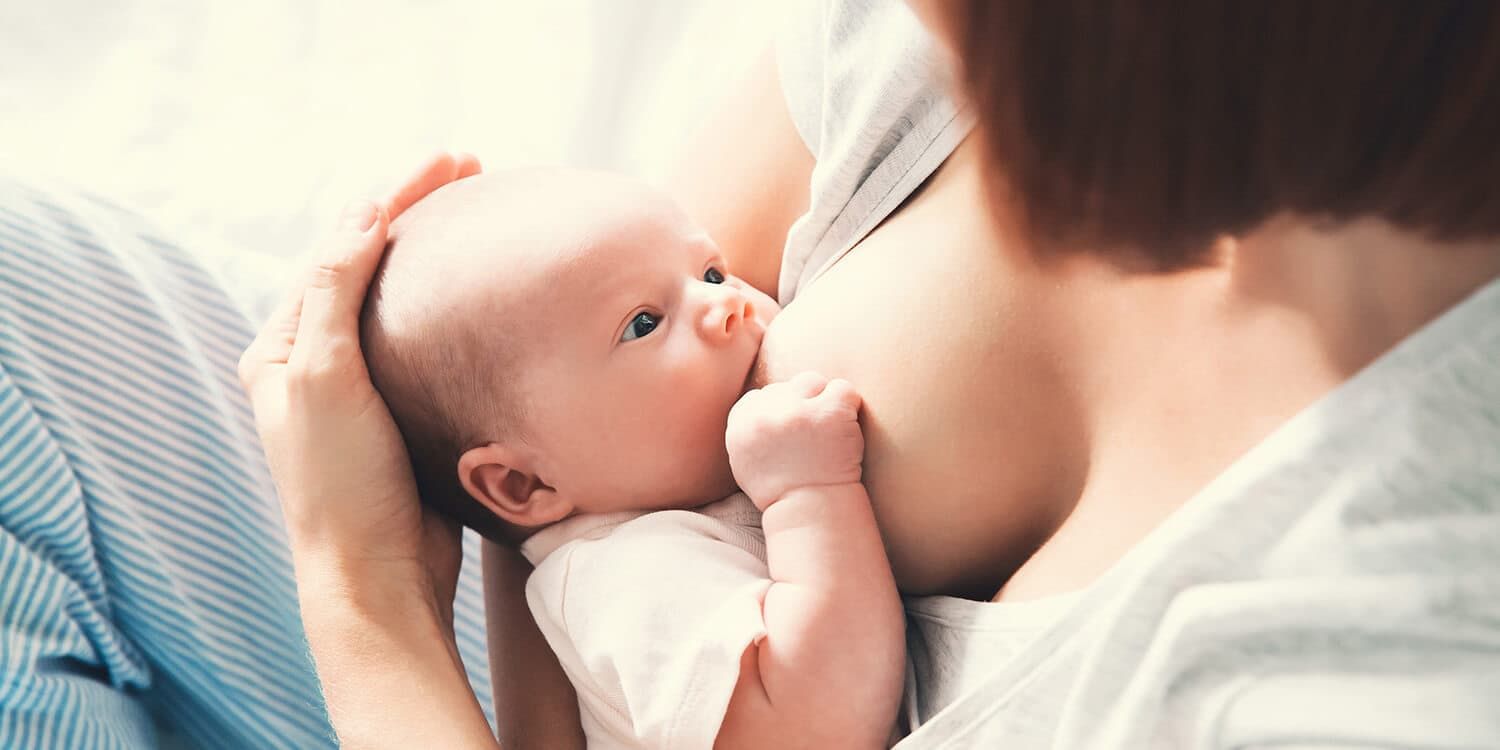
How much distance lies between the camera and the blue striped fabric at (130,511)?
0.91 metres

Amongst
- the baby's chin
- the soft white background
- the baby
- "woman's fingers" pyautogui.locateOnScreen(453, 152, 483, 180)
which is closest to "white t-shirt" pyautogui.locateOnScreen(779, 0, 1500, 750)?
the baby

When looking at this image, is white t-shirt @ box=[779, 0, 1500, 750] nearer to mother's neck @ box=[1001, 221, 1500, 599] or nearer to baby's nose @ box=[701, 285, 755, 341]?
mother's neck @ box=[1001, 221, 1500, 599]

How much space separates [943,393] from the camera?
76 centimetres

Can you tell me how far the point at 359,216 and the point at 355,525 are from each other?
9.5 inches

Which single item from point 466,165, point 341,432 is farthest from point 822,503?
point 466,165

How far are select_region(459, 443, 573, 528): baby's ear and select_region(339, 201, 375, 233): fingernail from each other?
0.20 meters

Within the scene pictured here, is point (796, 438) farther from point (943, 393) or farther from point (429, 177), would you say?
point (429, 177)

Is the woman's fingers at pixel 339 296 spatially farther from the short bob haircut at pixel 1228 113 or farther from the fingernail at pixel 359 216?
the short bob haircut at pixel 1228 113

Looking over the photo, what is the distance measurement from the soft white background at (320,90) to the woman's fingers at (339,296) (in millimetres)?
388

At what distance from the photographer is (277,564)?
1101 mm

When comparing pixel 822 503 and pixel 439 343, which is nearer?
pixel 822 503

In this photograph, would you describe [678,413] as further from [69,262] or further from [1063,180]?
[69,262]

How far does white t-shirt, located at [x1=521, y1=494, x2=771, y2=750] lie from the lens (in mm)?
757

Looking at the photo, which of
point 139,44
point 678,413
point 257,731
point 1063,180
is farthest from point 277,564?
point 1063,180
